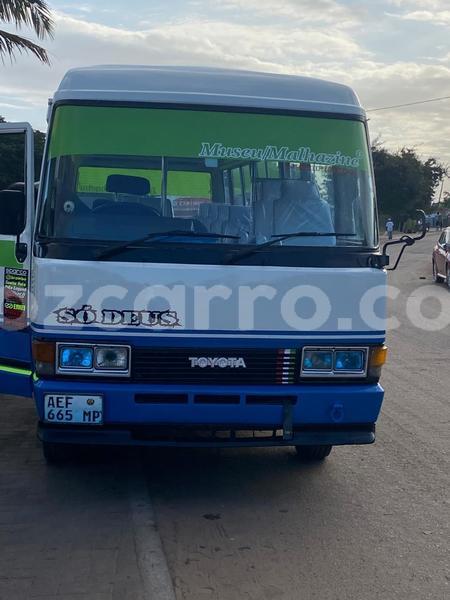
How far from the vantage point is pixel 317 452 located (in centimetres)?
630

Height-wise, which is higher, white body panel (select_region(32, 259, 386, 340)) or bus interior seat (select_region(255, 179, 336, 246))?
bus interior seat (select_region(255, 179, 336, 246))

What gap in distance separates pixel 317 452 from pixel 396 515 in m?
1.14

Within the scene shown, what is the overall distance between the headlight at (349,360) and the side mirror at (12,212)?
2.44 meters

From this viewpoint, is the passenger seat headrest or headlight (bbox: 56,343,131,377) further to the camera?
the passenger seat headrest

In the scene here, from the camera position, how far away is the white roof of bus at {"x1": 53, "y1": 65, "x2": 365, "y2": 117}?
17.8ft

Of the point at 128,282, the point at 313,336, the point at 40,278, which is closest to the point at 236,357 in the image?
the point at 313,336

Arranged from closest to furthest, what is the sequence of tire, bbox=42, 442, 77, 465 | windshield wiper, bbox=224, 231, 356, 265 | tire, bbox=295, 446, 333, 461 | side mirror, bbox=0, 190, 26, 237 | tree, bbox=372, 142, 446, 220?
windshield wiper, bbox=224, 231, 356, 265 < side mirror, bbox=0, 190, 26, 237 < tire, bbox=42, 442, 77, 465 < tire, bbox=295, 446, 333, 461 < tree, bbox=372, 142, 446, 220

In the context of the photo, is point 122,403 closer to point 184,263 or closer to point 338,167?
point 184,263

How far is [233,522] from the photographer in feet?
16.7

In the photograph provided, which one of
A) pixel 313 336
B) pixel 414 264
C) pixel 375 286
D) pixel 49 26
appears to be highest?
pixel 49 26

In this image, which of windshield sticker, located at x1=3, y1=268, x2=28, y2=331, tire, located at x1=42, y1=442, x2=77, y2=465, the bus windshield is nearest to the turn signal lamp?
the bus windshield

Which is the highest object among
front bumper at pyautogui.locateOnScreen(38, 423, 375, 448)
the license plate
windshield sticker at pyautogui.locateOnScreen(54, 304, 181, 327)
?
windshield sticker at pyautogui.locateOnScreen(54, 304, 181, 327)

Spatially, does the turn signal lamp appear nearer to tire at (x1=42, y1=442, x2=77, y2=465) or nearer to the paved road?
the paved road

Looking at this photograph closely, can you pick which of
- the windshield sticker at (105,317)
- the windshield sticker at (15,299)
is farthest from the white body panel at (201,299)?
the windshield sticker at (15,299)
